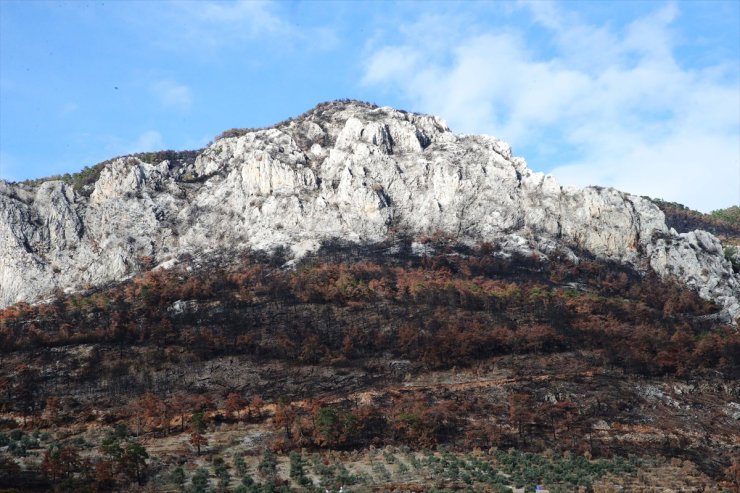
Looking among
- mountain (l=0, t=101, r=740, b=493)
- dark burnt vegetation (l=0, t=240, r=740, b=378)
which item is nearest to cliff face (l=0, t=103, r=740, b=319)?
mountain (l=0, t=101, r=740, b=493)

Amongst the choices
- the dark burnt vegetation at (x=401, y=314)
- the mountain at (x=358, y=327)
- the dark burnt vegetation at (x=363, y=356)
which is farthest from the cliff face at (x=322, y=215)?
the dark burnt vegetation at (x=401, y=314)

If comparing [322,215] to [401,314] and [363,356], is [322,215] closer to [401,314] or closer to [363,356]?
[401,314]

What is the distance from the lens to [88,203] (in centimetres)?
17312

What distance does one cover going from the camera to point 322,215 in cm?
16375

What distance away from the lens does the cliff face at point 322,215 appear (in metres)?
156

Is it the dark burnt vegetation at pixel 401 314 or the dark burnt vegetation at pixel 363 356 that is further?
the dark burnt vegetation at pixel 401 314

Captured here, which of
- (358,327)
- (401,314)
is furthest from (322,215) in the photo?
(358,327)

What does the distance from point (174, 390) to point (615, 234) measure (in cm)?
10699

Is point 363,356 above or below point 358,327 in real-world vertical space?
below

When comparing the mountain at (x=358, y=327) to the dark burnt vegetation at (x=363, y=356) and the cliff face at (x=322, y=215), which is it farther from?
the cliff face at (x=322, y=215)

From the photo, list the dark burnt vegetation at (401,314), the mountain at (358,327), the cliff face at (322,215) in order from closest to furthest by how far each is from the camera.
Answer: the mountain at (358,327) < the dark burnt vegetation at (401,314) < the cliff face at (322,215)

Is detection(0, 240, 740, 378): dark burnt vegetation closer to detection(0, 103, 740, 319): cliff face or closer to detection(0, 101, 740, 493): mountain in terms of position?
detection(0, 101, 740, 493): mountain

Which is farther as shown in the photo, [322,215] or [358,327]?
[322,215]

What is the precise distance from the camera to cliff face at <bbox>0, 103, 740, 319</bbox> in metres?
156
